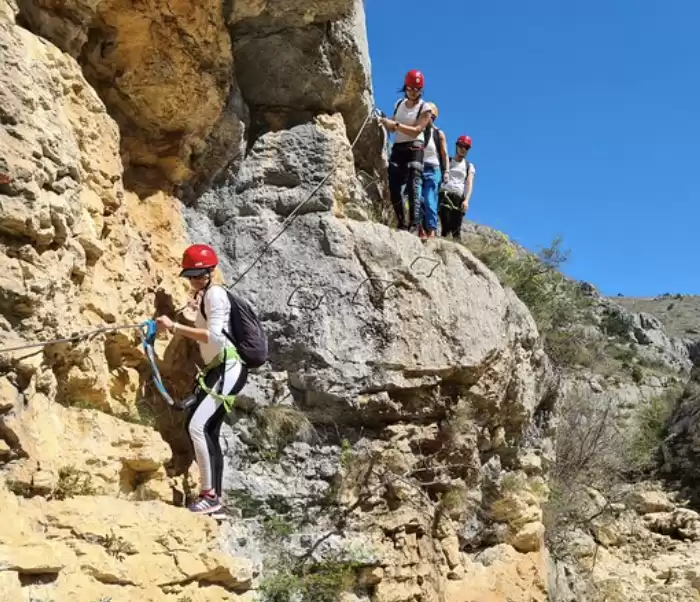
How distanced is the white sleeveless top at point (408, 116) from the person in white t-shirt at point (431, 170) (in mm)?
109

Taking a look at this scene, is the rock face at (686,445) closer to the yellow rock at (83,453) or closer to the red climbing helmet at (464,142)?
the red climbing helmet at (464,142)

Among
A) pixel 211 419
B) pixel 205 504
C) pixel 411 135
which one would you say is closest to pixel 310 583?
pixel 205 504

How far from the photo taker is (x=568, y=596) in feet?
28.9

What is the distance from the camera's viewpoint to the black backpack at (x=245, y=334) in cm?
540

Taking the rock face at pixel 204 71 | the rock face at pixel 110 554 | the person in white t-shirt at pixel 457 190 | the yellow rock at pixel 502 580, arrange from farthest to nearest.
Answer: the person in white t-shirt at pixel 457 190 < the yellow rock at pixel 502 580 < the rock face at pixel 204 71 < the rock face at pixel 110 554

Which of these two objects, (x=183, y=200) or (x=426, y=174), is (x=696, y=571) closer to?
(x=426, y=174)

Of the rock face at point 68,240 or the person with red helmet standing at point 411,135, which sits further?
the person with red helmet standing at point 411,135

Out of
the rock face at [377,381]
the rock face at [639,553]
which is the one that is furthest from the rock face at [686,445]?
the rock face at [377,381]

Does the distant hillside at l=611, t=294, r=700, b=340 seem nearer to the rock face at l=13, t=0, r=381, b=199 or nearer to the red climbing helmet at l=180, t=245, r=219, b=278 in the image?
the rock face at l=13, t=0, r=381, b=199

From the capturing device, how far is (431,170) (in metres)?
8.05

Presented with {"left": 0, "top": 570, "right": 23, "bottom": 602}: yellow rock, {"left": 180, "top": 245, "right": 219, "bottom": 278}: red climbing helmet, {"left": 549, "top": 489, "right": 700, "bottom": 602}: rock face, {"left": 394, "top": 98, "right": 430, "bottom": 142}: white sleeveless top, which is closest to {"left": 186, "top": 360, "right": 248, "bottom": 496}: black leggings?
{"left": 180, "top": 245, "right": 219, "bottom": 278}: red climbing helmet

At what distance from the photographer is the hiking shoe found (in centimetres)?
498

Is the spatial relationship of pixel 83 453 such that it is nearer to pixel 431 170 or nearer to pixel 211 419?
pixel 211 419

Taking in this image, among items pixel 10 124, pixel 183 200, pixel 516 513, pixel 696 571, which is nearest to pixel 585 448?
pixel 696 571
